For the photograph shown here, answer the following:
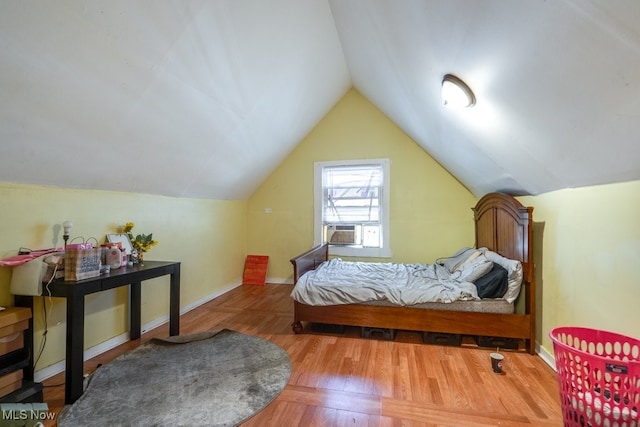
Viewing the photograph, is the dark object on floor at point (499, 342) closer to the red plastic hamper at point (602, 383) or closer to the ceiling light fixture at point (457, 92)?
the red plastic hamper at point (602, 383)


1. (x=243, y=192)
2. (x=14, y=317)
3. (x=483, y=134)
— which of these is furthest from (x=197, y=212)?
(x=483, y=134)

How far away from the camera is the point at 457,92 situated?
1.89 m

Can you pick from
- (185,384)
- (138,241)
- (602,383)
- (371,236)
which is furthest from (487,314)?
(138,241)

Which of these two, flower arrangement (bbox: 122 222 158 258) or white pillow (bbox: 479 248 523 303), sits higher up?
flower arrangement (bbox: 122 222 158 258)

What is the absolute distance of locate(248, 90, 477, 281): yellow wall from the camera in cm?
430

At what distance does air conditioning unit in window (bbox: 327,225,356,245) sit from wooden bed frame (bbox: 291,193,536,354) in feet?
5.39

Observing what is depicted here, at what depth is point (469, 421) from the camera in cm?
165

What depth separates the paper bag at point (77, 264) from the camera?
6.26 ft

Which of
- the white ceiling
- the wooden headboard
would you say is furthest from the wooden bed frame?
the white ceiling

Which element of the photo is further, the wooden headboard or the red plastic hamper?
the wooden headboard

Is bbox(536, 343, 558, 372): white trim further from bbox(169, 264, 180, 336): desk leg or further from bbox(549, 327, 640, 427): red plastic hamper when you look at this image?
bbox(169, 264, 180, 336): desk leg

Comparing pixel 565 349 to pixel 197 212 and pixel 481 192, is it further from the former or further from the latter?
pixel 197 212

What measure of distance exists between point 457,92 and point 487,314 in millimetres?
1908

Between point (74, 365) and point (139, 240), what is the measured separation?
1.17 meters
